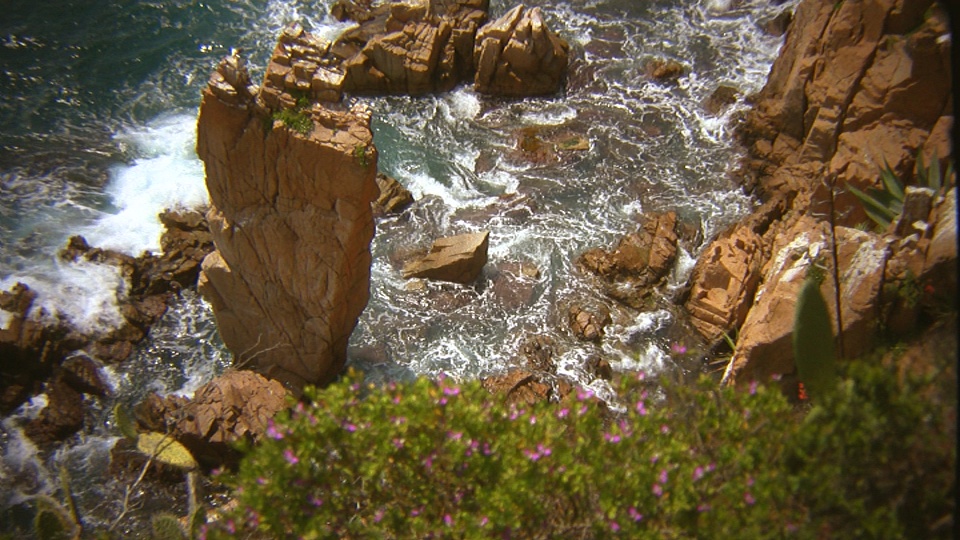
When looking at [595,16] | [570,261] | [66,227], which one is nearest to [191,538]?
[570,261]

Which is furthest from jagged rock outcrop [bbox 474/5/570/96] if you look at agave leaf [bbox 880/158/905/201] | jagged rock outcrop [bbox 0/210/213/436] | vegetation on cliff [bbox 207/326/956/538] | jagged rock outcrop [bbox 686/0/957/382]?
vegetation on cliff [bbox 207/326/956/538]

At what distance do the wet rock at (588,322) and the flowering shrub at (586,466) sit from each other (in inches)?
291

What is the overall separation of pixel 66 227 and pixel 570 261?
1307cm

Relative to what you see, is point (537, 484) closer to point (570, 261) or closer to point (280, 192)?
point (280, 192)

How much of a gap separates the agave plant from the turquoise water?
5.00 metres

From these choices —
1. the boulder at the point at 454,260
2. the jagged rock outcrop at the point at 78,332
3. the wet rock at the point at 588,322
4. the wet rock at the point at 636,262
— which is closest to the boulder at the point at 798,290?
the wet rock at the point at 636,262

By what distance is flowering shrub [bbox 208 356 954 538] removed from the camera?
6699 millimetres

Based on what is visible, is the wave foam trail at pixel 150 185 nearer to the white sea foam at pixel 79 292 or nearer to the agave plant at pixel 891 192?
the white sea foam at pixel 79 292

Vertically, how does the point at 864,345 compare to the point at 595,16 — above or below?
below

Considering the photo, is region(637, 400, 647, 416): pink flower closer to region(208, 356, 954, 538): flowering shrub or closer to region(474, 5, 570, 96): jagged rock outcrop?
region(208, 356, 954, 538): flowering shrub

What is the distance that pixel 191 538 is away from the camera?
370 inches

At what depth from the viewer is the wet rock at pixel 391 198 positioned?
1988 cm

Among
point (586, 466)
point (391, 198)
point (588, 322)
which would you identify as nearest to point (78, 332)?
point (391, 198)

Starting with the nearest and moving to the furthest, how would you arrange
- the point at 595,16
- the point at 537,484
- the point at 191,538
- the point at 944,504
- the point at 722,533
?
the point at 944,504, the point at 722,533, the point at 537,484, the point at 191,538, the point at 595,16
